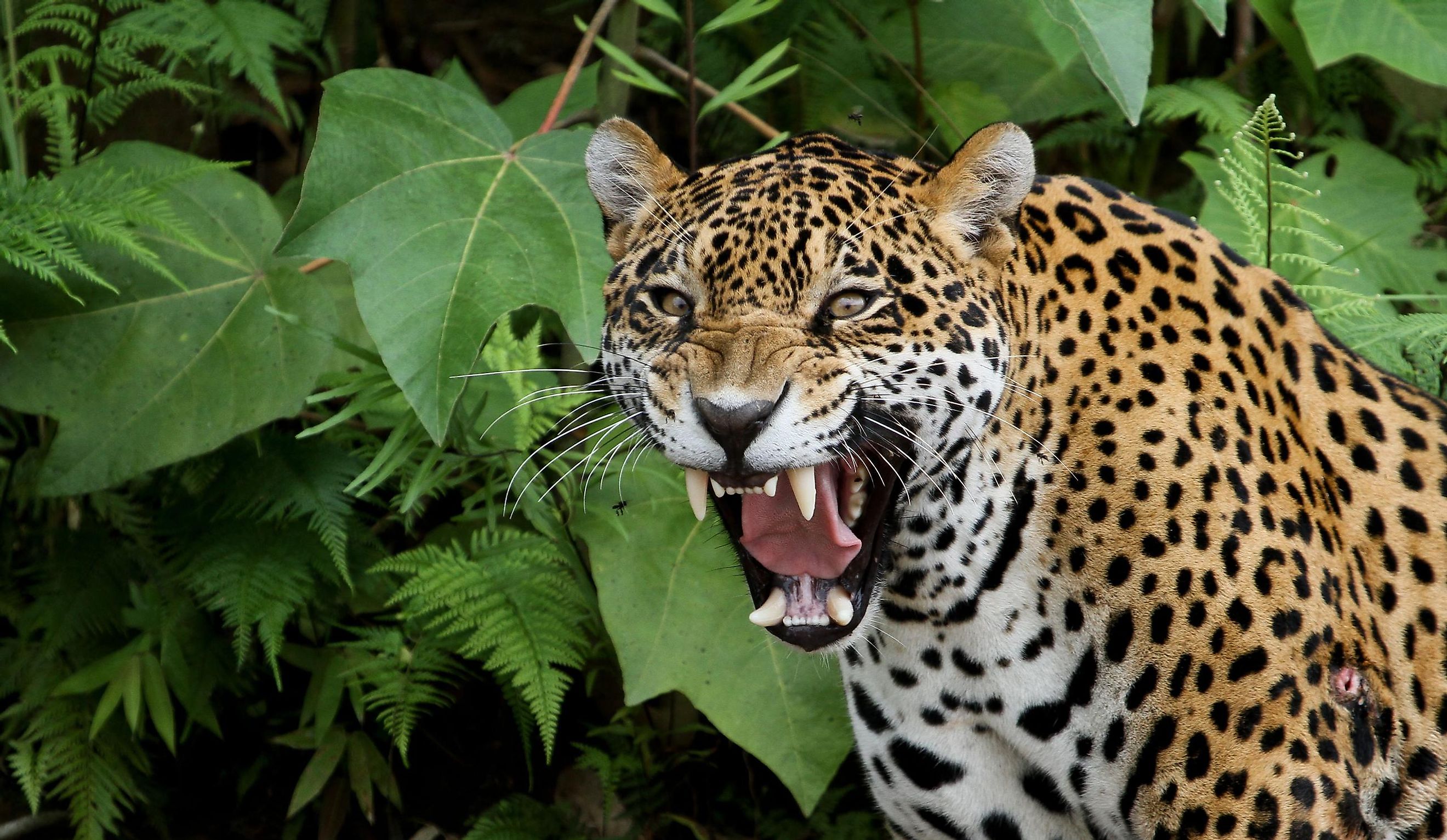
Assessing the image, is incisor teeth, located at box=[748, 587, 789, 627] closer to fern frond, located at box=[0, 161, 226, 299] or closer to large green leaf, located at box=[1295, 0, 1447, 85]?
fern frond, located at box=[0, 161, 226, 299]

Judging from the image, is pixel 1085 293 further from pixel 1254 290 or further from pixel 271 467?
pixel 271 467

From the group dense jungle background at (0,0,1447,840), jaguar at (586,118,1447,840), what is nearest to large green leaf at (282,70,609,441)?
dense jungle background at (0,0,1447,840)

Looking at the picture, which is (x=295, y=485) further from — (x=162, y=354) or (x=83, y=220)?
(x=83, y=220)

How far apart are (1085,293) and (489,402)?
2028 millimetres

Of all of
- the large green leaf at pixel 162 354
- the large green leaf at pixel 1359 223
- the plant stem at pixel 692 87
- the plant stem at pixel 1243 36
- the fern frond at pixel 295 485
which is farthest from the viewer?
the plant stem at pixel 1243 36

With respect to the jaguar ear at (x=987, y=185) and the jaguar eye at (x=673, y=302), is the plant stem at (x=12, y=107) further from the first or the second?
the jaguar ear at (x=987, y=185)

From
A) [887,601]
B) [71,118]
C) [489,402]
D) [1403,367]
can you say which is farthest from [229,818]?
[1403,367]

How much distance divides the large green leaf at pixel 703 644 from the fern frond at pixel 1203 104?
233 centimetres

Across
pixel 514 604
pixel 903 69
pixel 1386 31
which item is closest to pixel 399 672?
pixel 514 604

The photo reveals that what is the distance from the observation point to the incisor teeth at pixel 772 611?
325 centimetres

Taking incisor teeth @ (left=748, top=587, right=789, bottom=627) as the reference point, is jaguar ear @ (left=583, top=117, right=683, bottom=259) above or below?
above

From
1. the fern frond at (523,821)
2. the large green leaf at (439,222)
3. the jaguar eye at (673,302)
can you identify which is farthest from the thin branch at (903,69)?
the fern frond at (523,821)

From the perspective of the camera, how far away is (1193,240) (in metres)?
3.52

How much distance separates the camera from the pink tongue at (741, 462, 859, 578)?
3254mm
